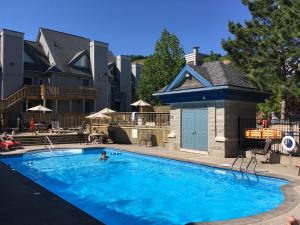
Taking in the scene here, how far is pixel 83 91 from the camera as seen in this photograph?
34500mm

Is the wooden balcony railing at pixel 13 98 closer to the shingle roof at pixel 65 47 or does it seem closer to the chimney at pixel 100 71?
the shingle roof at pixel 65 47

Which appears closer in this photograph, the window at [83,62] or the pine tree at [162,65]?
the pine tree at [162,65]

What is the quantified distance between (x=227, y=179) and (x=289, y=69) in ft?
22.4

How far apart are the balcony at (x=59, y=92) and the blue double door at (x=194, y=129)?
59.1 ft

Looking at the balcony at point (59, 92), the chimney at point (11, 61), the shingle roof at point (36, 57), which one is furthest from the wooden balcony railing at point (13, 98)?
the shingle roof at point (36, 57)

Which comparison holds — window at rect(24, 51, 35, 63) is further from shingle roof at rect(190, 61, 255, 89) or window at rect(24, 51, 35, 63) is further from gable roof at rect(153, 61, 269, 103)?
shingle roof at rect(190, 61, 255, 89)

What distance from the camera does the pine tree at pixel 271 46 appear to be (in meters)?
12.9

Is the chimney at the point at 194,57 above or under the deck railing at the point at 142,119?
above

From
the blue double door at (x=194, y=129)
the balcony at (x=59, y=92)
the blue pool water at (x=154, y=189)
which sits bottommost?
the blue pool water at (x=154, y=189)

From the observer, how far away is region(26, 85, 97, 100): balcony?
100 ft

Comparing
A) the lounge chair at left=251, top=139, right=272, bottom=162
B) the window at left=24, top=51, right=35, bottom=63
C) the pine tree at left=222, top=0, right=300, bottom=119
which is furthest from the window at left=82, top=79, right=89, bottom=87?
the lounge chair at left=251, top=139, right=272, bottom=162

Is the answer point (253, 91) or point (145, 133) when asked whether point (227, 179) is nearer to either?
point (253, 91)

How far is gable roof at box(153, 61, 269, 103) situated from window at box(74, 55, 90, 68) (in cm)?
2188

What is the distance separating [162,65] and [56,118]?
1384 cm
